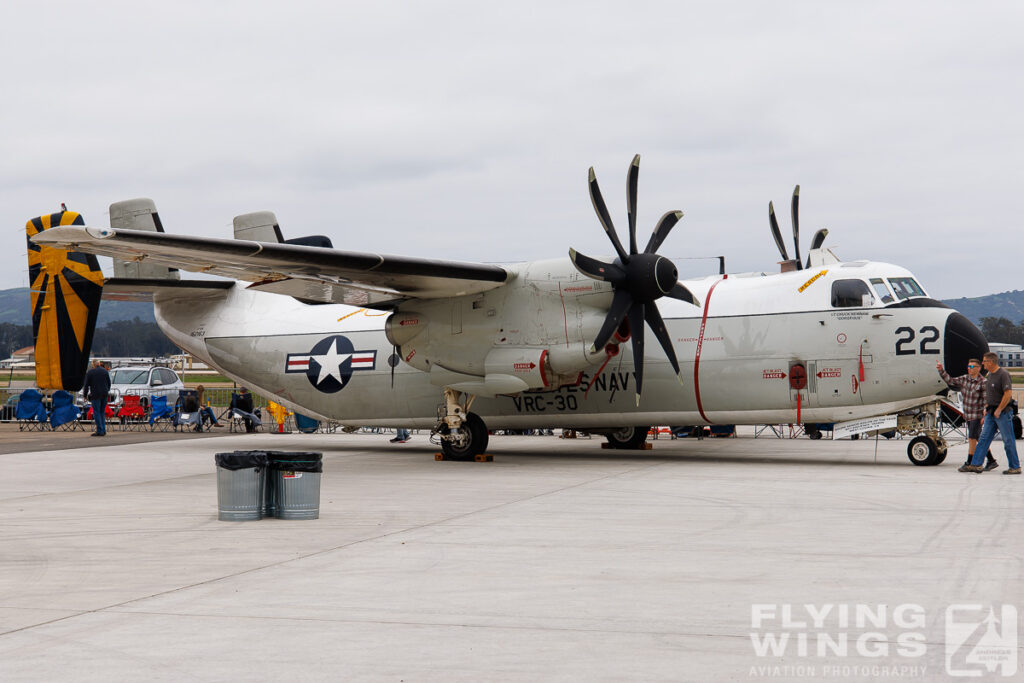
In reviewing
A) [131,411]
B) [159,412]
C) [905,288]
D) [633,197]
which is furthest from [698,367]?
[131,411]

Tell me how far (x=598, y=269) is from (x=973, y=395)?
21.3 ft

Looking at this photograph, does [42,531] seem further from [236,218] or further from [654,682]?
[236,218]

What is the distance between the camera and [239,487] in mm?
10133

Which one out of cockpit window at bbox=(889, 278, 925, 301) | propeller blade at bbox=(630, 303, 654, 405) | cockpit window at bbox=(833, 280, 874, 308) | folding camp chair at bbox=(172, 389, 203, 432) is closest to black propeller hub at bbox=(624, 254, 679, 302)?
propeller blade at bbox=(630, 303, 654, 405)

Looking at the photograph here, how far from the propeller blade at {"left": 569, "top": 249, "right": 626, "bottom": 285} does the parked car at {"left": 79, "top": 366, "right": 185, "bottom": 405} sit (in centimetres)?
2585

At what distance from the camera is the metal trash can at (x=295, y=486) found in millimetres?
10227

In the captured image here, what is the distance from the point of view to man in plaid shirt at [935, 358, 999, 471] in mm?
15734

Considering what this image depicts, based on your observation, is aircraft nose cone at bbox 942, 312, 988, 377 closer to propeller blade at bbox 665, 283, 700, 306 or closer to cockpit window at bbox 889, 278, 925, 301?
cockpit window at bbox 889, 278, 925, 301

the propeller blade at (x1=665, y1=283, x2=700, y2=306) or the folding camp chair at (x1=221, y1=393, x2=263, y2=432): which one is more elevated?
the propeller blade at (x1=665, y1=283, x2=700, y2=306)

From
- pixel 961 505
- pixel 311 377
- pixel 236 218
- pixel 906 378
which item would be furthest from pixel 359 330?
pixel 961 505

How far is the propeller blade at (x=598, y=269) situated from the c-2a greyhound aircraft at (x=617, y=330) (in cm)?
3

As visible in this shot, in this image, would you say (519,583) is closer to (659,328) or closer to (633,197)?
(659,328)

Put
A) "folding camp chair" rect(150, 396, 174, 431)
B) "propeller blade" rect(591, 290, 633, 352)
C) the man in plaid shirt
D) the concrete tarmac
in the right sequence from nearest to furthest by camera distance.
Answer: the concrete tarmac
the man in plaid shirt
"propeller blade" rect(591, 290, 633, 352)
"folding camp chair" rect(150, 396, 174, 431)

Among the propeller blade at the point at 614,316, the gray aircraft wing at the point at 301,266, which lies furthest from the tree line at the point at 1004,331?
the gray aircraft wing at the point at 301,266
